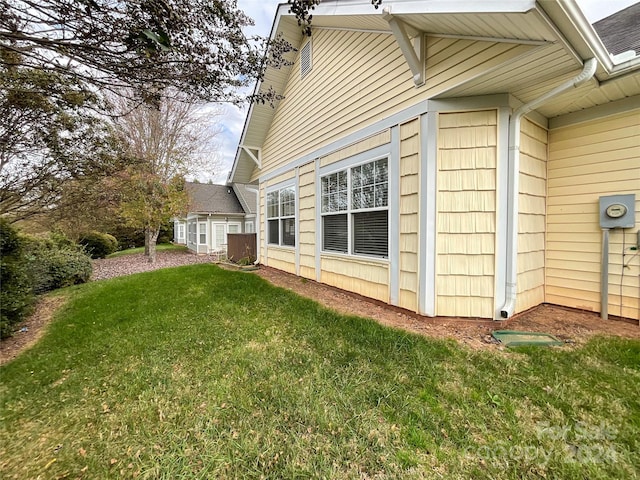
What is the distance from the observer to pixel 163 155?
12.8m

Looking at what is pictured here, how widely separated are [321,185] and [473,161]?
10.3 ft

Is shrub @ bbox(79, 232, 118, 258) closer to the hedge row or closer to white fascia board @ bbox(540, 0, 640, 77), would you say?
the hedge row

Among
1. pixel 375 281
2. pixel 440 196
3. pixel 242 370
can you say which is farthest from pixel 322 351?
pixel 440 196

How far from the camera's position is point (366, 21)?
14.0 feet

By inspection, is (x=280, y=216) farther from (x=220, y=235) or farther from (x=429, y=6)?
(x=220, y=235)

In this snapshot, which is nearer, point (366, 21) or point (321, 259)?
point (366, 21)

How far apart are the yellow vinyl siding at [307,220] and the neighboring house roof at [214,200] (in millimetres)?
11964

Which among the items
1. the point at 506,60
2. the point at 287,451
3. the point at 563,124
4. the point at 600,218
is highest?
the point at 506,60

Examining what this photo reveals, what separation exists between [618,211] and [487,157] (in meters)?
1.92

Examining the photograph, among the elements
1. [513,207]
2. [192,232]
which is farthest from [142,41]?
[192,232]

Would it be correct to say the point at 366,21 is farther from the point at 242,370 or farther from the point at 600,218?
the point at 242,370

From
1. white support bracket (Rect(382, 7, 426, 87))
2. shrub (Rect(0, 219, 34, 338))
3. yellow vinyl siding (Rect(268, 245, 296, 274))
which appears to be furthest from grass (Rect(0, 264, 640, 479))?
yellow vinyl siding (Rect(268, 245, 296, 274))

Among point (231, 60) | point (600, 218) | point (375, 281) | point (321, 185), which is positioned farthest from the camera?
point (321, 185)

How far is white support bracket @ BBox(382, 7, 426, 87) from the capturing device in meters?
3.43
